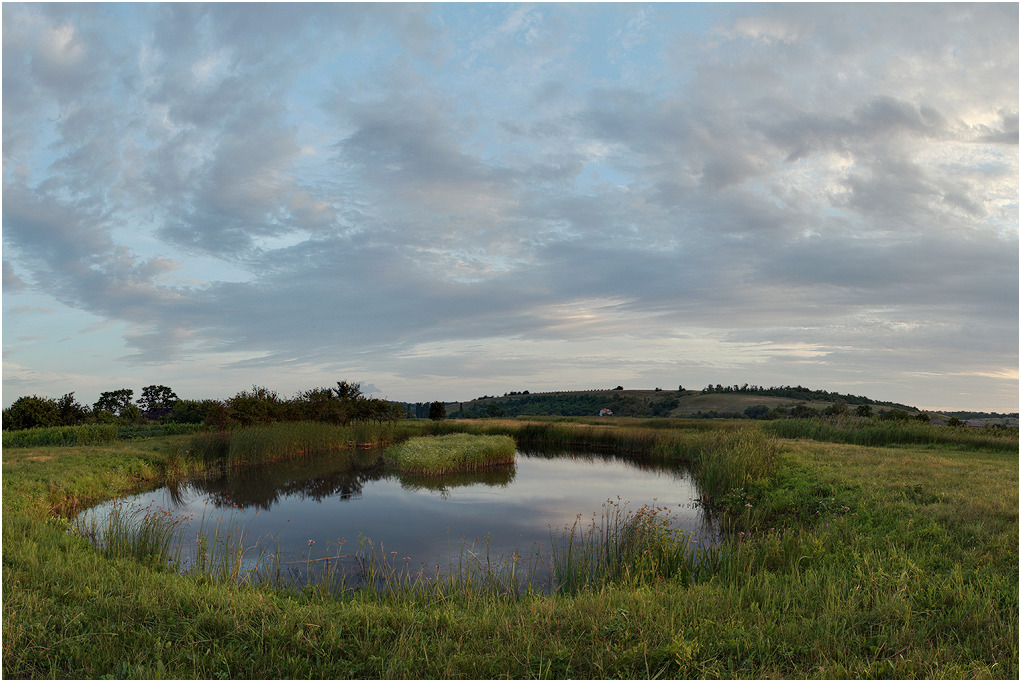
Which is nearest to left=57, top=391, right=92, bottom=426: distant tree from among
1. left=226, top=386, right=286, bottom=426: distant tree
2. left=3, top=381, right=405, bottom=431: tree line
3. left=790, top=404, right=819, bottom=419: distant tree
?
left=3, top=381, right=405, bottom=431: tree line

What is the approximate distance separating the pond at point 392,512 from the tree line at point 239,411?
5051 mm

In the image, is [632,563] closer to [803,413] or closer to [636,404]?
[803,413]

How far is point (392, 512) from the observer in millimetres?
14734

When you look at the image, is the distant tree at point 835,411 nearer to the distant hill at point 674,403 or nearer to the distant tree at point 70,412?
the distant hill at point 674,403

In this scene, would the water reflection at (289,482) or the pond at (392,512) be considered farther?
the water reflection at (289,482)

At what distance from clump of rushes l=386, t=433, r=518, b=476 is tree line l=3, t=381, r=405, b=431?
25.2ft

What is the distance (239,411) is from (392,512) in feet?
53.2

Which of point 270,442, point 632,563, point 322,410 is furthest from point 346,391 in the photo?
point 632,563

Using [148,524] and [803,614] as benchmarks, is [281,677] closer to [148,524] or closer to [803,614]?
[803,614]

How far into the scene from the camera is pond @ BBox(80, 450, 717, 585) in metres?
9.80

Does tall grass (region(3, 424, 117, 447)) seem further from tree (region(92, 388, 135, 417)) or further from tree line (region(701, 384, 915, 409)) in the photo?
tree line (region(701, 384, 915, 409))

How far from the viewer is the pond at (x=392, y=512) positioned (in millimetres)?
9805

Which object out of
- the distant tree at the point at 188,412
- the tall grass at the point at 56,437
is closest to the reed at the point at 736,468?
the tall grass at the point at 56,437

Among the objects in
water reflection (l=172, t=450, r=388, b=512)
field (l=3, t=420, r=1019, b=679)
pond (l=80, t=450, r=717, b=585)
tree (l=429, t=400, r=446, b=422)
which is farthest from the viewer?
tree (l=429, t=400, r=446, b=422)
